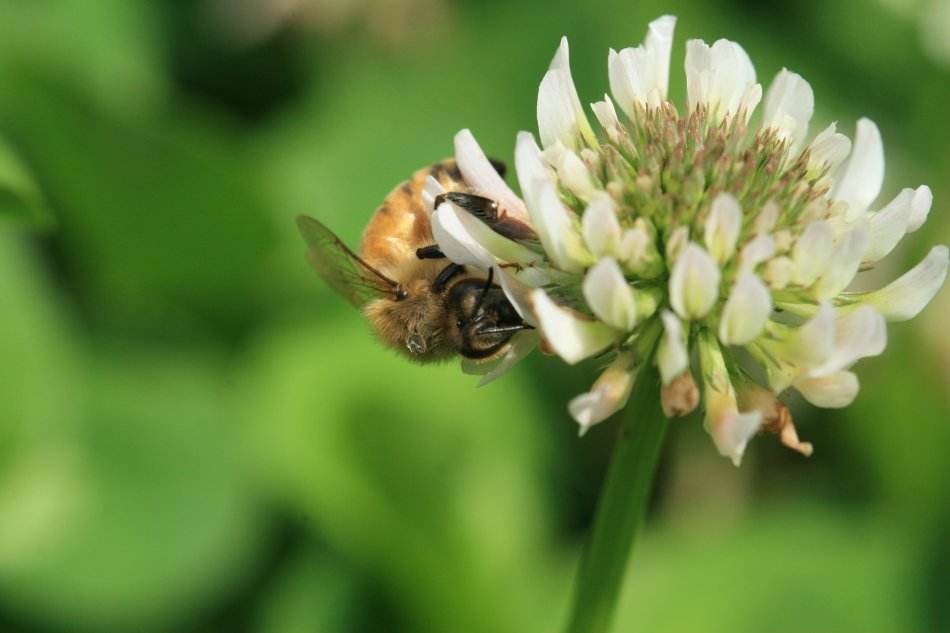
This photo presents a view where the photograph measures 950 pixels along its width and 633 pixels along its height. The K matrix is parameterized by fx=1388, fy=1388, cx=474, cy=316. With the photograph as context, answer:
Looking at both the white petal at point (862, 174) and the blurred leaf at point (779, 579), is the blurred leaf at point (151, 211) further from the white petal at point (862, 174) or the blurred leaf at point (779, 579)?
the white petal at point (862, 174)

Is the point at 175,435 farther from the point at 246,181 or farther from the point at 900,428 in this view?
the point at 900,428

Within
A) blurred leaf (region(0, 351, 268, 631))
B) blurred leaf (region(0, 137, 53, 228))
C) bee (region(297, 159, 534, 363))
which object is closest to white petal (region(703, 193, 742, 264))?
bee (region(297, 159, 534, 363))

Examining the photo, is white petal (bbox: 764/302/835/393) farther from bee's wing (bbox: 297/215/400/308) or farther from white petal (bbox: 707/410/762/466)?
bee's wing (bbox: 297/215/400/308)

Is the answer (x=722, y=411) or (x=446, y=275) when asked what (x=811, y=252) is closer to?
(x=722, y=411)

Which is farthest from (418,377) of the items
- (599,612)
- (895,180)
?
(599,612)

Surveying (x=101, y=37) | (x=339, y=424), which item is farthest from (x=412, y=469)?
(x=101, y=37)

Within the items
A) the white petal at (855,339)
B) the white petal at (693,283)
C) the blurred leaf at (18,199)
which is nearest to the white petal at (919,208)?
the white petal at (855,339)
